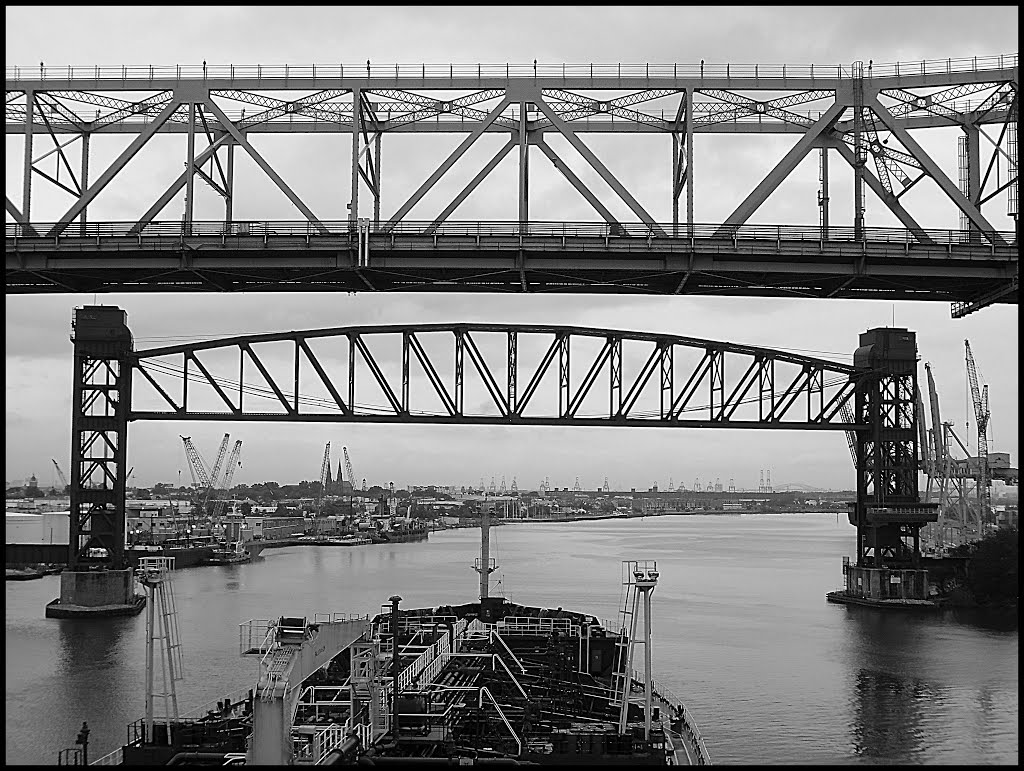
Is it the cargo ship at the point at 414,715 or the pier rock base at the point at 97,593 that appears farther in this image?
the pier rock base at the point at 97,593

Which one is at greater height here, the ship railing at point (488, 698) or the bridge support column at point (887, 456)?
the bridge support column at point (887, 456)

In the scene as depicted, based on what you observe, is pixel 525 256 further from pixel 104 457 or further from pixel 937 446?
pixel 937 446

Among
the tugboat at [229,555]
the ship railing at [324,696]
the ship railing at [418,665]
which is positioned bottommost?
the tugboat at [229,555]

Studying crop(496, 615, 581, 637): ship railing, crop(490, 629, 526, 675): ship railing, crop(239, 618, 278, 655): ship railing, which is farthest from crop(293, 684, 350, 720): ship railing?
crop(496, 615, 581, 637): ship railing

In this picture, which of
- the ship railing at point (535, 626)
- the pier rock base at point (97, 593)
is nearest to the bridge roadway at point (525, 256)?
the ship railing at point (535, 626)

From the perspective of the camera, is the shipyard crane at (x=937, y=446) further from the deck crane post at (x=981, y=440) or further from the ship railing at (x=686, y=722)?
the ship railing at (x=686, y=722)

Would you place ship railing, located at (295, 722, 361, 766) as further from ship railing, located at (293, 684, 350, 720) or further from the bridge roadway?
the bridge roadway

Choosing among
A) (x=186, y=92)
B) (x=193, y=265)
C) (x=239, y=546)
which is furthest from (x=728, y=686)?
(x=239, y=546)

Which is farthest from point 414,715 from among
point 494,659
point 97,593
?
point 97,593

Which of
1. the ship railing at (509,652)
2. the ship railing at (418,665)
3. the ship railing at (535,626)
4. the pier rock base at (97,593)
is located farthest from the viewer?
the pier rock base at (97,593)
